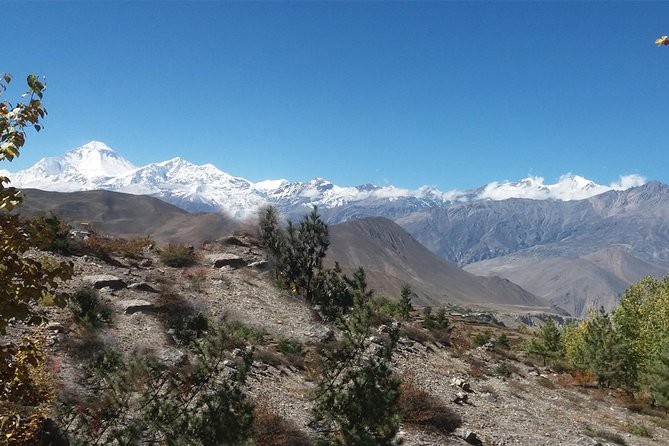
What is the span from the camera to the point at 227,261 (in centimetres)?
4034

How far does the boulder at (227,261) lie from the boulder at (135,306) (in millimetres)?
13210

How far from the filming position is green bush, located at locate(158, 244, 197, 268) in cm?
3800

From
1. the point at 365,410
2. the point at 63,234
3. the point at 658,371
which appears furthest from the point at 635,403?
the point at 63,234

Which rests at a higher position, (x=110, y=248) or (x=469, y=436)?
(x=110, y=248)

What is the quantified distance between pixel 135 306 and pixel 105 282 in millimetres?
3985

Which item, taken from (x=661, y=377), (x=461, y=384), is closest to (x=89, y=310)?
(x=461, y=384)

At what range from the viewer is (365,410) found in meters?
9.29

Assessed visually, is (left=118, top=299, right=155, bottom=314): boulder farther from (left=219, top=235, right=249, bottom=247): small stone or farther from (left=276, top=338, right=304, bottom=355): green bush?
(left=219, top=235, right=249, bottom=247): small stone

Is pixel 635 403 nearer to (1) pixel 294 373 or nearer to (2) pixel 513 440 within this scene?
(2) pixel 513 440

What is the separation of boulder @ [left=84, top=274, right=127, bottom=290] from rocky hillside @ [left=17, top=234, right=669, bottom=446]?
0.06m

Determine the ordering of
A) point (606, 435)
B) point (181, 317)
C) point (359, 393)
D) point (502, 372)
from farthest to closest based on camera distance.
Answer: point (502, 372)
point (181, 317)
point (606, 435)
point (359, 393)

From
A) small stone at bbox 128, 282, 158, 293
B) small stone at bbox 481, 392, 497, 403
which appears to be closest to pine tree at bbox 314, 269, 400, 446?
small stone at bbox 481, 392, 497, 403

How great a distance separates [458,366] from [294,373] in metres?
15.3

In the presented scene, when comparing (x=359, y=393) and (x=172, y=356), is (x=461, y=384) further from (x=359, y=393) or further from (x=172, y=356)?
(x=359, y=393)
